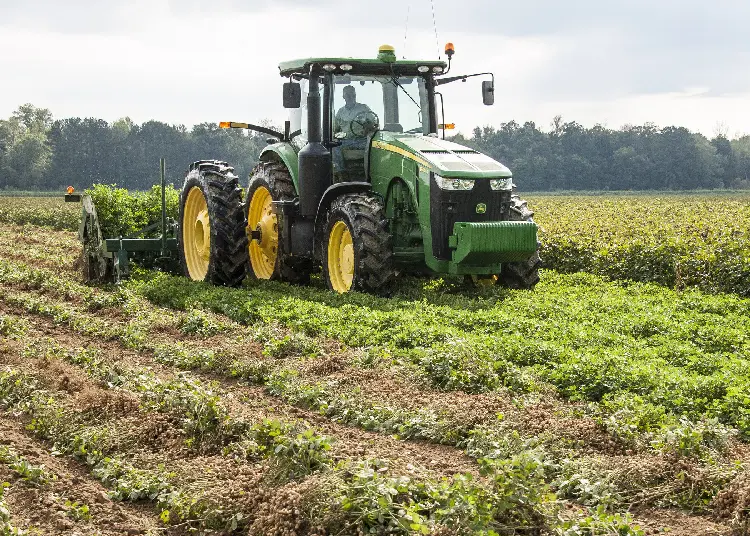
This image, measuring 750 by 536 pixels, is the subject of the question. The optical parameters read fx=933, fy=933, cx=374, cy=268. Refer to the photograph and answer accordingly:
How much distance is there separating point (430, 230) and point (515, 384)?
438 centimetres

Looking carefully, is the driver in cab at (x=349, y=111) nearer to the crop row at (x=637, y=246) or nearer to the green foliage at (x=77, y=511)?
the crop row at (x=637, y=246)

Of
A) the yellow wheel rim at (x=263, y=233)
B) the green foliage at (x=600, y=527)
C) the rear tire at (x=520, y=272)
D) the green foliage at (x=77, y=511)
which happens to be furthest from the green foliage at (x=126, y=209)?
the green foliage at (x=600, y=527)

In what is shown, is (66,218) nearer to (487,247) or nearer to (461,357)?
(487,247)

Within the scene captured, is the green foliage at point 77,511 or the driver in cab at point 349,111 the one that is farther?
the driver in cab at point 349,111

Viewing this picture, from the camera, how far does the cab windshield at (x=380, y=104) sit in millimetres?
12445

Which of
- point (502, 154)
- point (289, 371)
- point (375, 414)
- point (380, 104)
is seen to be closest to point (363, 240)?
point (380, 104)

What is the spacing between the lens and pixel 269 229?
13.7 m

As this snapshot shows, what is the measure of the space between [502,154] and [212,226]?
61.3 metres

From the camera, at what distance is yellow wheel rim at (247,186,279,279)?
13656 millimetres

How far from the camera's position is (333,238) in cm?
1231

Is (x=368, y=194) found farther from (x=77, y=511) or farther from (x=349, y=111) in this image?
(x=77, y=511)

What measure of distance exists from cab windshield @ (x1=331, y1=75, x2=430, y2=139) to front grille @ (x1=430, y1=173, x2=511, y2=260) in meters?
1.56

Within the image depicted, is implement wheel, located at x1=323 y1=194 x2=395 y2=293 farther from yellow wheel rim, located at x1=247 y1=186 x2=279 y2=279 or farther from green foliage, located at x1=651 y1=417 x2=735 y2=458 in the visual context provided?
green foliage, located at x1=651 y1=417 x2=735 y2=458

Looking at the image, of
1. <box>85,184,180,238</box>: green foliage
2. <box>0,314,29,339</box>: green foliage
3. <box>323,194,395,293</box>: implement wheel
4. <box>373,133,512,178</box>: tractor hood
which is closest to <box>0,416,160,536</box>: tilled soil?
<box>0,314,29,339</box>: green foliage
